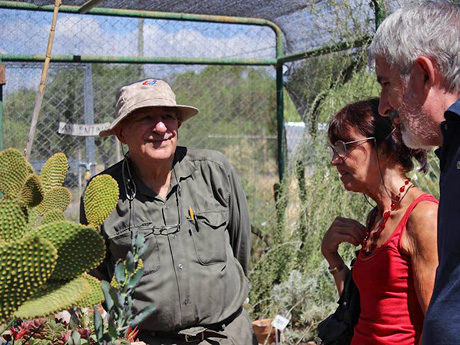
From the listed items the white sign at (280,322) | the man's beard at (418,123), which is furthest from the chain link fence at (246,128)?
the man's beard at (418,123)

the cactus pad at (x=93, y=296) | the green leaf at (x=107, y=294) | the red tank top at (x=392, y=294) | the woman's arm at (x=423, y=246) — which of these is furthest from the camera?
the red tank top at (x=392, y=294)

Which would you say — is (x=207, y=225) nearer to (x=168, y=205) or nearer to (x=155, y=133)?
(x=168, y=205)

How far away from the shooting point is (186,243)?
254cm

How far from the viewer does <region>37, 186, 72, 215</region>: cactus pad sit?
58.3 inches

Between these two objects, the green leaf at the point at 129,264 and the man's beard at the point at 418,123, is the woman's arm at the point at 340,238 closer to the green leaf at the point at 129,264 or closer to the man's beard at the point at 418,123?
the man's beard at the point at 418,123

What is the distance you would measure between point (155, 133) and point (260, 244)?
290cm

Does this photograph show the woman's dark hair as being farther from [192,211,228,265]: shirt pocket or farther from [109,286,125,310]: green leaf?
[109,286,125,310]: green leaf

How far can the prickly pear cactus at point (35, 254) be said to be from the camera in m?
1.05

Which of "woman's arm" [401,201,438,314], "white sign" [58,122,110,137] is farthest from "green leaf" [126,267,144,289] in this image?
"white sign" [58,122,110,137]

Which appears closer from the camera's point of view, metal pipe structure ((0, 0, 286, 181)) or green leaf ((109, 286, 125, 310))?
green leaf ((109, 286, 125, 310))

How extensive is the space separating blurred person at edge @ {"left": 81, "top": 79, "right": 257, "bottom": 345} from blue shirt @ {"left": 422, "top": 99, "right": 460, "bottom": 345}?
4.21ft

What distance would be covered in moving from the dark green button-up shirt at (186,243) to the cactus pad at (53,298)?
3.98ft

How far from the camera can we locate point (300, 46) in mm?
5426

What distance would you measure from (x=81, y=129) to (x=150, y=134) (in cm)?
230
